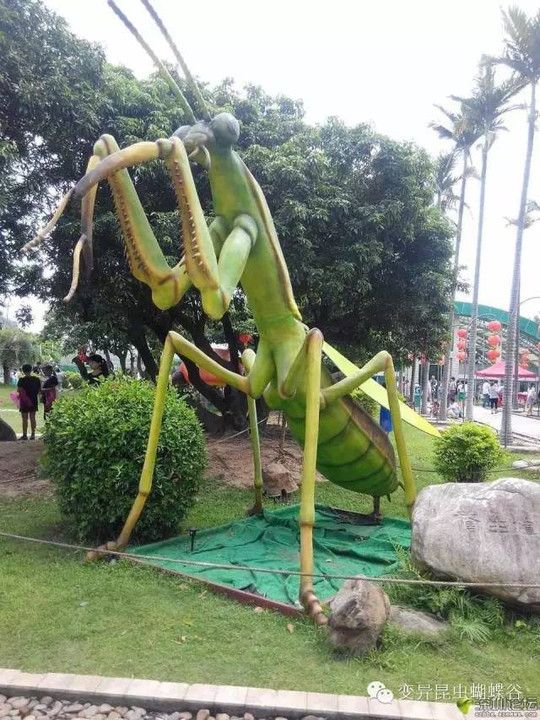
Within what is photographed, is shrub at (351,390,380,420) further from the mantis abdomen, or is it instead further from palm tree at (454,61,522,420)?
the mantis abdomen

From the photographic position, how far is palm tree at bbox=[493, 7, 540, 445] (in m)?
13.9

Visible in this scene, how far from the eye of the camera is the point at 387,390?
5039 millimetres

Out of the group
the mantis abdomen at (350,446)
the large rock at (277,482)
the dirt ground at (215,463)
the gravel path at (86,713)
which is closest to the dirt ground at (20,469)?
the dirt ground at (215,463)

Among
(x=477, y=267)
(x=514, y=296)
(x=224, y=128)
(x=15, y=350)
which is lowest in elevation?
(x=15, y=350)

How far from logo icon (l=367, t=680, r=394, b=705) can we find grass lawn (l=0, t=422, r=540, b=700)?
5 cm

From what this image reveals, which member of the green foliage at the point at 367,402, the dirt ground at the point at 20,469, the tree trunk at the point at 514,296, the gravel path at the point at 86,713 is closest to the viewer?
the gravel path at the point at 86,713

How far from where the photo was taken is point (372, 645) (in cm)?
342

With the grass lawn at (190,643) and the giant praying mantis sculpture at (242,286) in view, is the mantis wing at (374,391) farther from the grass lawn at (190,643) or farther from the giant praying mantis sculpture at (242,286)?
the grass lawn at (190,643)

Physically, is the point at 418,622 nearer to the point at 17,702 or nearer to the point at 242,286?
the point at 17,702

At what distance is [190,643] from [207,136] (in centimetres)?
356

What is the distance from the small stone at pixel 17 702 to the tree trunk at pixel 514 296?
1407cm

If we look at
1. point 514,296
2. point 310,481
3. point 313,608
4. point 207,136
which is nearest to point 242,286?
point 207,136

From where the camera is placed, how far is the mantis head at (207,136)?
374 centimetres

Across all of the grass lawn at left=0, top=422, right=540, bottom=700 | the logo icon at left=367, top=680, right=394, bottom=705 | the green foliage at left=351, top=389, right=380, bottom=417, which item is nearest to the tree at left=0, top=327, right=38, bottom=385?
the green foliage at left=351, top=389, right=380, bottom=417
